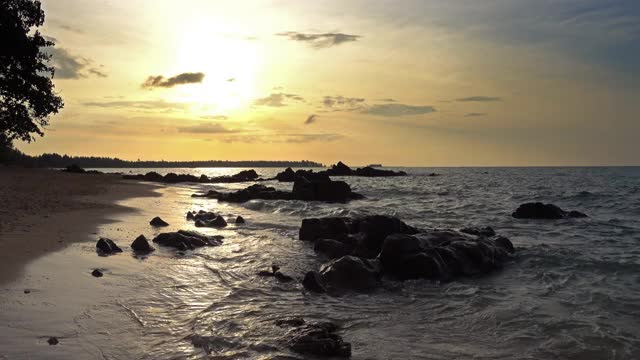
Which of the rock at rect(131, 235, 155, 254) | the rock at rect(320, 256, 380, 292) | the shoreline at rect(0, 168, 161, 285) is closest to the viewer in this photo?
the shoreline at rect(0, 168, 161, 285)

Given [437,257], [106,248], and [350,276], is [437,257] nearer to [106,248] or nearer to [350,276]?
[350,276]

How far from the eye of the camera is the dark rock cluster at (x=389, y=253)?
12.0 meters

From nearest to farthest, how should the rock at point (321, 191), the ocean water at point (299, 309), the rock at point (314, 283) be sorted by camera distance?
the ocean water at point (299, 309) → the rock at point (314, 283) → the rock at point (321, 191)

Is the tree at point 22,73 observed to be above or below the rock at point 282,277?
above

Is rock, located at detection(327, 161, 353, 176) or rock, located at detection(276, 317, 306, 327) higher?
rock, located at detection(327, 161, 353, 176)

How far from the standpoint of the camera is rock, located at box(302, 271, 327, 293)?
11242mm

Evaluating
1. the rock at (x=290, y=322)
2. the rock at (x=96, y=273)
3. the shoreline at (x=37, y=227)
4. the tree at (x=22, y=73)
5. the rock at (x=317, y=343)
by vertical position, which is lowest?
the rock at (x=290, y=322)

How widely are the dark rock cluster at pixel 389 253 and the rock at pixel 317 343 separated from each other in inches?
142

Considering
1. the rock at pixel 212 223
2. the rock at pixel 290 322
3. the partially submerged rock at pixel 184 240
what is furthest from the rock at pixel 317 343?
the rock at pixel 212 223

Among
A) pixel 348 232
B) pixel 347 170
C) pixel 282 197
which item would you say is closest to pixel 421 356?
pixel 348 232

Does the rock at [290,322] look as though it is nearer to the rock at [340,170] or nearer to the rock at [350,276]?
the rock at [350,276]

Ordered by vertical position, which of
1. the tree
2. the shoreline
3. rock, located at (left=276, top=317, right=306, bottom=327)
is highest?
the tree

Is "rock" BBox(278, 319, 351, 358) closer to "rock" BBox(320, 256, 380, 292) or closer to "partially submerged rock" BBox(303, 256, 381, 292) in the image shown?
"partially submerged rock" BBox(303, 256, 381, 292)

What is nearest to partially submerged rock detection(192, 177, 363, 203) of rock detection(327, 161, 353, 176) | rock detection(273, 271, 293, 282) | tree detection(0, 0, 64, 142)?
tree detection(0, 0, 64, 142)
